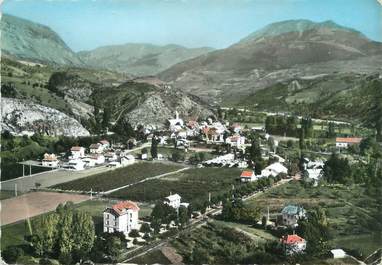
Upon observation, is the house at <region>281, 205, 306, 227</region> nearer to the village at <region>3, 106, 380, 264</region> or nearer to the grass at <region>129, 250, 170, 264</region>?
the village at <region>3, 106, 380, 264</region>

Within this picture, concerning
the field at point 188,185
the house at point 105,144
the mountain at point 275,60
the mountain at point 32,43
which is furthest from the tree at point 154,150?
the mountain at point 32,43

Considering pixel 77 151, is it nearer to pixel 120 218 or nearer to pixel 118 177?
pixel 118 177

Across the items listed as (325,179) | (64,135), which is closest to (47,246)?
(64,135)

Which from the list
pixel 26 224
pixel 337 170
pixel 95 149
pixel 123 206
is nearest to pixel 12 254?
pixel 26 224

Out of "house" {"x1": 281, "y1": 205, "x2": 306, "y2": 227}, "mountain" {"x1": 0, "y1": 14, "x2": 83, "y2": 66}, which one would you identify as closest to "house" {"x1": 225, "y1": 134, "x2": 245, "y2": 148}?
"house" {"x1": 281, "y1": 205, "x2": 306, "y2": 227}

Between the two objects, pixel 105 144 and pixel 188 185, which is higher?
pixel 105 144

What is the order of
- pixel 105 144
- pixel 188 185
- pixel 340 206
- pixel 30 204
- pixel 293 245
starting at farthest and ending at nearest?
1. pixel 105 144
2. pixel 188 185
3. pixel 30 204
4. pixel 340 206
5. pixel 293 245

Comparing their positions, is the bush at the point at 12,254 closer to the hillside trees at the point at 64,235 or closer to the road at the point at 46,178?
the hillside trees at the point at 64,235
